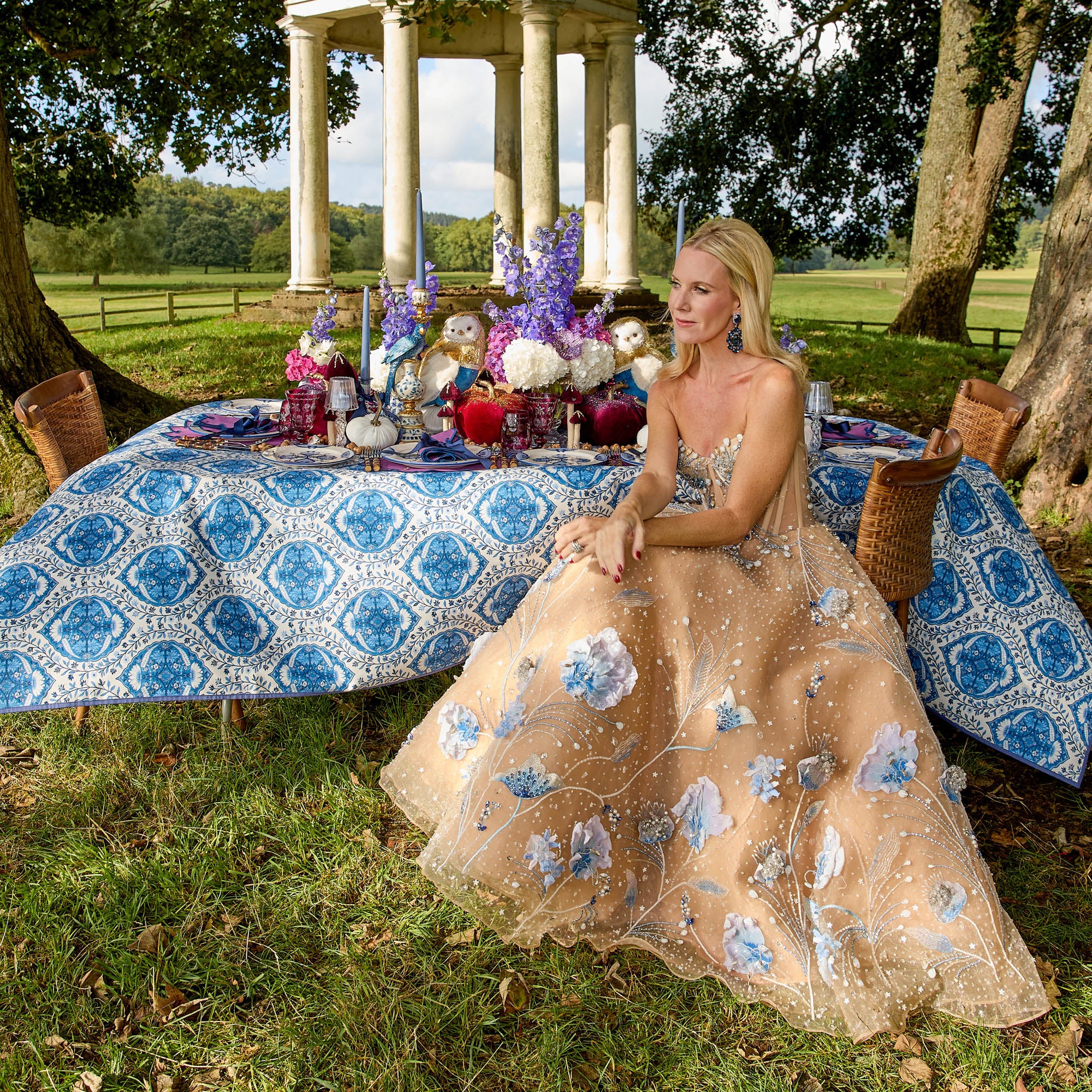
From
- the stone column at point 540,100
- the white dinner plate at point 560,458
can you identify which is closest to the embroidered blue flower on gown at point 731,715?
the white dinner plate at point 560,458

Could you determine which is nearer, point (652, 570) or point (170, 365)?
point (652, 570)

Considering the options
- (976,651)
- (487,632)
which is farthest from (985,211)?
(487,632)

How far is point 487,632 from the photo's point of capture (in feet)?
11.4

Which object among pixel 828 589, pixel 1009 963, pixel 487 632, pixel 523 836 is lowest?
pixel 1009 963

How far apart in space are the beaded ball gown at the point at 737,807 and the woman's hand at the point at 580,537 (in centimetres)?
8

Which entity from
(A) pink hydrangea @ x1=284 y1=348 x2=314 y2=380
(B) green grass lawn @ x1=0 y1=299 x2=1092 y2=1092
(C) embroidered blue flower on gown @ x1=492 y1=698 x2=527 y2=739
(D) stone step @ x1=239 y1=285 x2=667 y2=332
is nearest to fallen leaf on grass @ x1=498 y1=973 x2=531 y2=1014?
(B) green grass lawn @ x1=0 y1=299 x2=1092 y2=1092

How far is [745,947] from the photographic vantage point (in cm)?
250

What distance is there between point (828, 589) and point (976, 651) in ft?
3.89

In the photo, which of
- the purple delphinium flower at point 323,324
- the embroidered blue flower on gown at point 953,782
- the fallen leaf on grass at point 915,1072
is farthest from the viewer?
the purple delphinium flower at point 323,324

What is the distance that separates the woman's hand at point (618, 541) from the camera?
102 inches

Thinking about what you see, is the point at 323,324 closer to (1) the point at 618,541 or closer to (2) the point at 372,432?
(2) the point at 372,432

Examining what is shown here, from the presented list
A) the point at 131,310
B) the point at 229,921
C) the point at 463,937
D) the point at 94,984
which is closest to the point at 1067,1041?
the point at 463,937

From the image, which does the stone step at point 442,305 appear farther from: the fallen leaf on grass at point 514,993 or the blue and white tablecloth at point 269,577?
the fallen leaf on grass at point 514,993

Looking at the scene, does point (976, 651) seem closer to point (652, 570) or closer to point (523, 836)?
point (652, 570)
